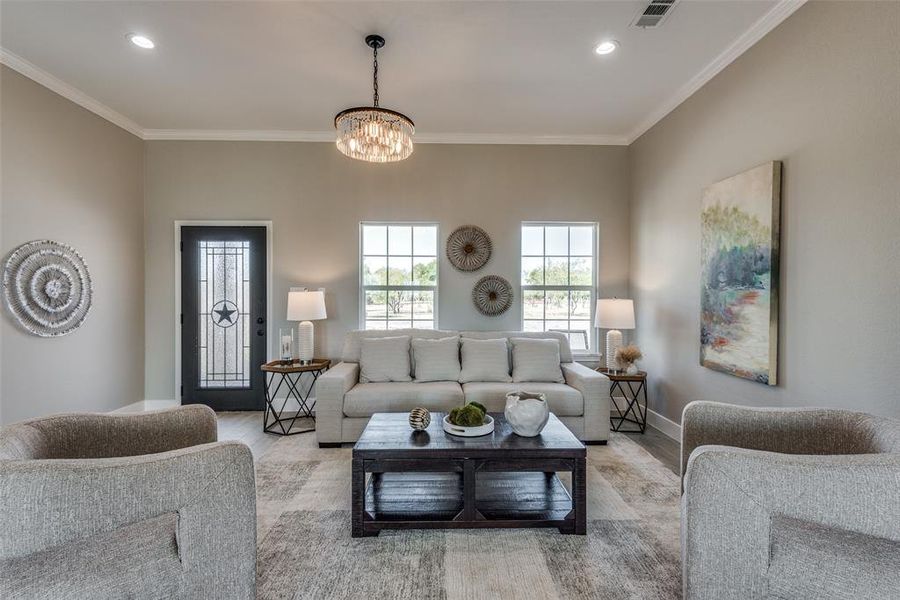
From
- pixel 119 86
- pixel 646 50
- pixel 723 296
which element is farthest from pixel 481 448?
pixel 119 86

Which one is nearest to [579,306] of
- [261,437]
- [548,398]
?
[548,398]

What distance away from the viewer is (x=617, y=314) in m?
3.93

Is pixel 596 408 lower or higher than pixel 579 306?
lower

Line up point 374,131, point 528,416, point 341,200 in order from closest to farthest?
point 528,416 < point 374,131 < point 341,200

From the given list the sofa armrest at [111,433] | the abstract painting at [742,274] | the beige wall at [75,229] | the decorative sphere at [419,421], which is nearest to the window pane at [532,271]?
the abstract painting at [742,274]

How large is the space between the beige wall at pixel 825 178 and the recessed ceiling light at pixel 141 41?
411 cm

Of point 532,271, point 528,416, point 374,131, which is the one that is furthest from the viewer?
point 532,271

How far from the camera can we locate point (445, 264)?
14.8ft

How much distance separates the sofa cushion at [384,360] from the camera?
3.74 meters

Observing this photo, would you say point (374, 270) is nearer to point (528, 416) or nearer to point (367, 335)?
point (367, 335)

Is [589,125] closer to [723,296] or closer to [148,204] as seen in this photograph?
[723,296]

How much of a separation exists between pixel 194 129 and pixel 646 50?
4.35m

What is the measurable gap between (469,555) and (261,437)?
247 cm

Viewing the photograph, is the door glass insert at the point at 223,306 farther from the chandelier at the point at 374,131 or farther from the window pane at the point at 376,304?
the chandelier at the point at 374,131
